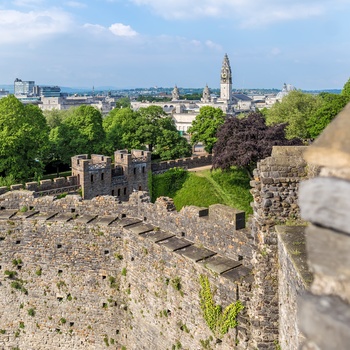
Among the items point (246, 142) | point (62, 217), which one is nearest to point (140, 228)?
point (62, 217)

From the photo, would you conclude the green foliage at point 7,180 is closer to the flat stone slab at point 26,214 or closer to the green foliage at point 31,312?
the flat stone slab at point 26,214

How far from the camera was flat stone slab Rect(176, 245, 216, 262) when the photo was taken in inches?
401

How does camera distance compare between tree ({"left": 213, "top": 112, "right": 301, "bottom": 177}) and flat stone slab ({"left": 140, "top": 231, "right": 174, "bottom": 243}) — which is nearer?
flat stone slab ({"left": 140, "top": 231, "right": 174, "bottom": 243})

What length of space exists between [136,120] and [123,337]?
1520 inches

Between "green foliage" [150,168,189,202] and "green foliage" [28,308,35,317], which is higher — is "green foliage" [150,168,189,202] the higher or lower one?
the lower one

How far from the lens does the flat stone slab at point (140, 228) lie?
39.3 ft

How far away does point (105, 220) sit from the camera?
12875mm

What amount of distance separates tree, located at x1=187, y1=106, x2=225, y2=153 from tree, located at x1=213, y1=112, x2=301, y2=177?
14.9 m

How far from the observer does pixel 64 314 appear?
13133 millimetres

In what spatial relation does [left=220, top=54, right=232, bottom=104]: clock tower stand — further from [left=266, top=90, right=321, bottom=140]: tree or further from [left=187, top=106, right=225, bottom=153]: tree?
[left=266, top=90, right=321, bottom=140]: tree

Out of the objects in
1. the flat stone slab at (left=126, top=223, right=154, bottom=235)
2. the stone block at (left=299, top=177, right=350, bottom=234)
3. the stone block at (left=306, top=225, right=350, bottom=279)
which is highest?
the stone block at (left=299, top=177, right=350, bottom=234)

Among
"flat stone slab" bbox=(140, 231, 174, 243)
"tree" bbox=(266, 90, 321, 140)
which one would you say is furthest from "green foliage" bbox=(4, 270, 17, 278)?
"tree" bbox=(266, 90, 321, 140)

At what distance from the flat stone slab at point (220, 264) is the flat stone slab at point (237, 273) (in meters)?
0.09

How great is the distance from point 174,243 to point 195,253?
0.85m
